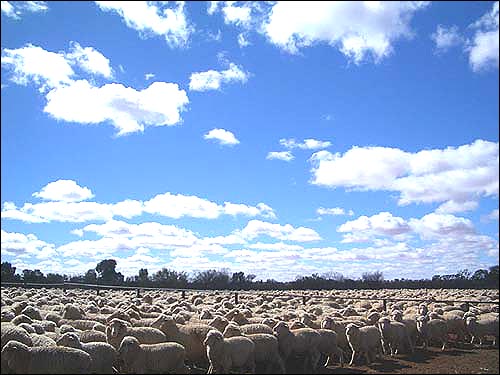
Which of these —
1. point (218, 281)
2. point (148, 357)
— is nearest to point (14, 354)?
point (148, 357)

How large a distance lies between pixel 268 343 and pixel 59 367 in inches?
229

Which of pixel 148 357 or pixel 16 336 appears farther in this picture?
pixel 148 357

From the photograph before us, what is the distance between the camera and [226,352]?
13.1 metres

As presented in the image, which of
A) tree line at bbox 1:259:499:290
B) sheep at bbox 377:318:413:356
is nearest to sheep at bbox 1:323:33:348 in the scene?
sheep at bbox 377:318:413:356

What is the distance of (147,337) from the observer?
13.9 meters

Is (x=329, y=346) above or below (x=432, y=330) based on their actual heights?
below

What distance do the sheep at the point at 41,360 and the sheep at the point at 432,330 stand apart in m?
14.0

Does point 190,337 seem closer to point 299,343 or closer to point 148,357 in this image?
point 148,357

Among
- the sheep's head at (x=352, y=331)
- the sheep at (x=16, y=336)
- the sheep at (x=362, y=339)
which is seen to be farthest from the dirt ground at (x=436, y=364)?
the sheep at (x=16, y=336)

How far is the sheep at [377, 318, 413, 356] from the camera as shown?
18156 mm

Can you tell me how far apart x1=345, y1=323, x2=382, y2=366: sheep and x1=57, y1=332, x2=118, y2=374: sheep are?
317 inches

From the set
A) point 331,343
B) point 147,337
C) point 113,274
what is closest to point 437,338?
point 331,343

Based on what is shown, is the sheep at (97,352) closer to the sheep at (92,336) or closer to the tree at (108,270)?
the sheep at (92,336)

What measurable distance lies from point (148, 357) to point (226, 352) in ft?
6.95
